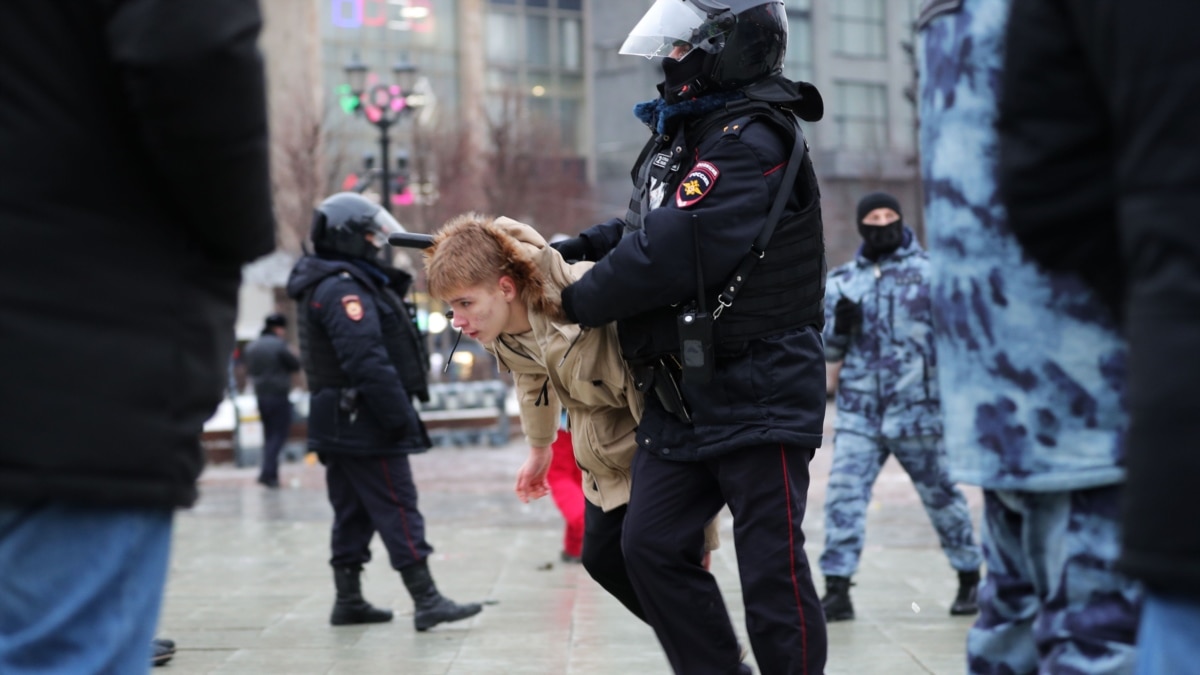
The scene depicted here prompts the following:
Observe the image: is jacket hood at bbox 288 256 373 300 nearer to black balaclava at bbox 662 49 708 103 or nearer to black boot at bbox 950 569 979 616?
black boot at bbox 950 569 979 616

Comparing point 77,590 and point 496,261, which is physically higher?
point 496,261

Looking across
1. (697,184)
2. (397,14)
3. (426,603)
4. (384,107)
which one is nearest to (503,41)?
(397,14)

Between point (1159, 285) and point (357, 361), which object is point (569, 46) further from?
point (1159, 285)

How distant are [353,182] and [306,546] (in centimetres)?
1973

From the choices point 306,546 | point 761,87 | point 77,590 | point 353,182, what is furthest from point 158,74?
point 353,182

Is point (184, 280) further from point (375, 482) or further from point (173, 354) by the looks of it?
point (375, 482)

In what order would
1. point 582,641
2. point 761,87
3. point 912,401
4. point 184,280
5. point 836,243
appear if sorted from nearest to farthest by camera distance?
point 184,280 < point 761,87 < point 582,641 < point 912,401 < point 836,243

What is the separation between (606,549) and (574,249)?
86 cm

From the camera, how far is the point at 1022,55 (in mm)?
2057

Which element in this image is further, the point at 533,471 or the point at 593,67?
the point at 593,67

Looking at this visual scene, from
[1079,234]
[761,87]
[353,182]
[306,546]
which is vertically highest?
[353,182]

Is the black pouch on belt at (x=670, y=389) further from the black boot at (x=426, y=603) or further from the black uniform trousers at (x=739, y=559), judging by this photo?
the black boot at (x=426, y=603)

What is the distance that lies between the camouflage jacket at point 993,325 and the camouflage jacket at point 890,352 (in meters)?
4.52

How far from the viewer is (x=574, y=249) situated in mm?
4398
